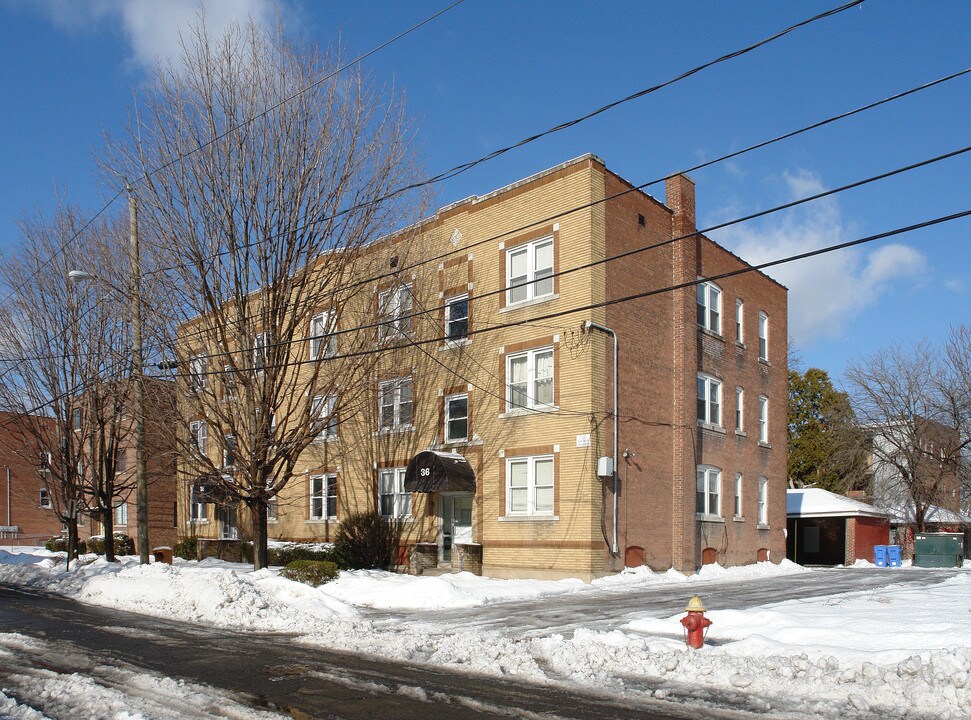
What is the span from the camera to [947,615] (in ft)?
49.0

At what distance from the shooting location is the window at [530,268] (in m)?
26.3

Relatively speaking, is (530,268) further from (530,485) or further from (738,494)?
(738,494)

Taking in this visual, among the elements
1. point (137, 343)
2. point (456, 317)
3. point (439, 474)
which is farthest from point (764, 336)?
point (137, 343)

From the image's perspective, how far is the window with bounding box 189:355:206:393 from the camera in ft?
69.3

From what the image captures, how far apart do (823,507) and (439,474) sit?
19504 millimetres

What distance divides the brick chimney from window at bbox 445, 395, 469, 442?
863 centimetres

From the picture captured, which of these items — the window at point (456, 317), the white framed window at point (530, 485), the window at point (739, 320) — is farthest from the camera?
the window at point (739, 320)

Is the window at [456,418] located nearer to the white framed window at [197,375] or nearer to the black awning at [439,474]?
the black awning at [439,474]

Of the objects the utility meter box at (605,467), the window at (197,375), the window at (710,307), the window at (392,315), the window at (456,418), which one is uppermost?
the window at (710,307)

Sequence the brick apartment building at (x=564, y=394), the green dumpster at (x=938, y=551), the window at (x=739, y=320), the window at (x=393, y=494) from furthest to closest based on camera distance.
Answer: the green dumpster at (x=938, y=551)
the window at (x=739, y=320)
the window at (x=393, y=494)
the brick apartment building at (x=564, y=394)

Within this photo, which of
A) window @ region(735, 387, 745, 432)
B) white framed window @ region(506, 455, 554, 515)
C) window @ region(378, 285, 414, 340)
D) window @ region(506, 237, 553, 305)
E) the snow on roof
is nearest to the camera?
window @ region(378, 285, 414, 340)

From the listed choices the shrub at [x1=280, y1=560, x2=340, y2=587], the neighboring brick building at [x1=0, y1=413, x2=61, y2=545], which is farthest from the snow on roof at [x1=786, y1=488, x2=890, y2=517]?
the neighboring brick building at [x1=0, y1=413, x2=61, y2=545]

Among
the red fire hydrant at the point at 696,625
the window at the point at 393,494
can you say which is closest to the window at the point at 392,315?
the window at the point at 393,494

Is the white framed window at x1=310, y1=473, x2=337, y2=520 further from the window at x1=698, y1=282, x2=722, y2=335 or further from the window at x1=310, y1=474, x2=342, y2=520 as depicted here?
the window at x1=698, y1=282, x2=722, y2=335
